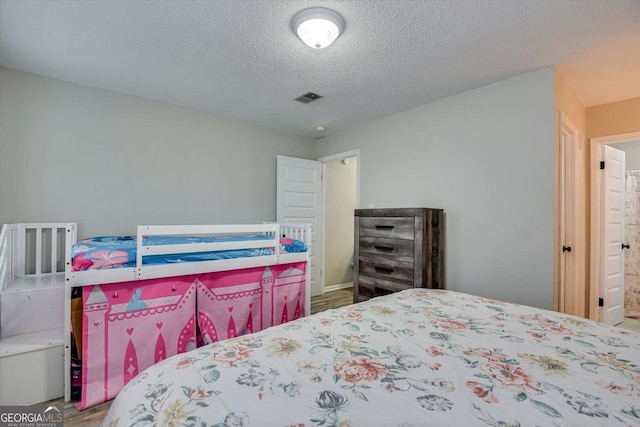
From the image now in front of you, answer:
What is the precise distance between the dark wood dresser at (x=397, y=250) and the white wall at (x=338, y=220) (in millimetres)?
1631

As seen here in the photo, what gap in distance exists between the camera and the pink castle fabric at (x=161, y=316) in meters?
1.86

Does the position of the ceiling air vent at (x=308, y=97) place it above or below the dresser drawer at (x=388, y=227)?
above

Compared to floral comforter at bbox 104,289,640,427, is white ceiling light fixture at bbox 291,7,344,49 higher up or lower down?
higher up

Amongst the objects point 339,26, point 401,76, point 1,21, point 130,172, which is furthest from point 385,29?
point 130,172

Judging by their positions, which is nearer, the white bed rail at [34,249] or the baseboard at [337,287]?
the white bed rail at [34,249]

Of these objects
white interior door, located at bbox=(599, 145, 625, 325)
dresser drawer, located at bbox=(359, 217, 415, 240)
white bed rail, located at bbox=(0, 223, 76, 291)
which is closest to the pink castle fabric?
white bed rail, located at bbox=(0, 223, 76, 291)

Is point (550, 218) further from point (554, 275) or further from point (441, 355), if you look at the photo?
point (441, 355)

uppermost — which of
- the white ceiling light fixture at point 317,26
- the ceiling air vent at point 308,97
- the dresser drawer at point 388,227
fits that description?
the ceiling air vent at point 308,97

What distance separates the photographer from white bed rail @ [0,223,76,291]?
2348mm

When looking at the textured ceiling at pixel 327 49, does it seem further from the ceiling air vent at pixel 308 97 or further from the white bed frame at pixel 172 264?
the white bed frame at pixel 172 264

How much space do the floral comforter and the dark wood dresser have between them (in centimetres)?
142

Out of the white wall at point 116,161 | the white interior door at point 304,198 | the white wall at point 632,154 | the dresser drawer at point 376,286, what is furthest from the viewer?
the white interior door at point 304,198

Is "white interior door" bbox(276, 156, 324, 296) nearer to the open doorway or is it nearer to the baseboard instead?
the open doorway

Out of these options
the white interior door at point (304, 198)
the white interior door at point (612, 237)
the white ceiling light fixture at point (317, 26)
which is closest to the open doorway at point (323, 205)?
the white interior door at point (304, 198)
